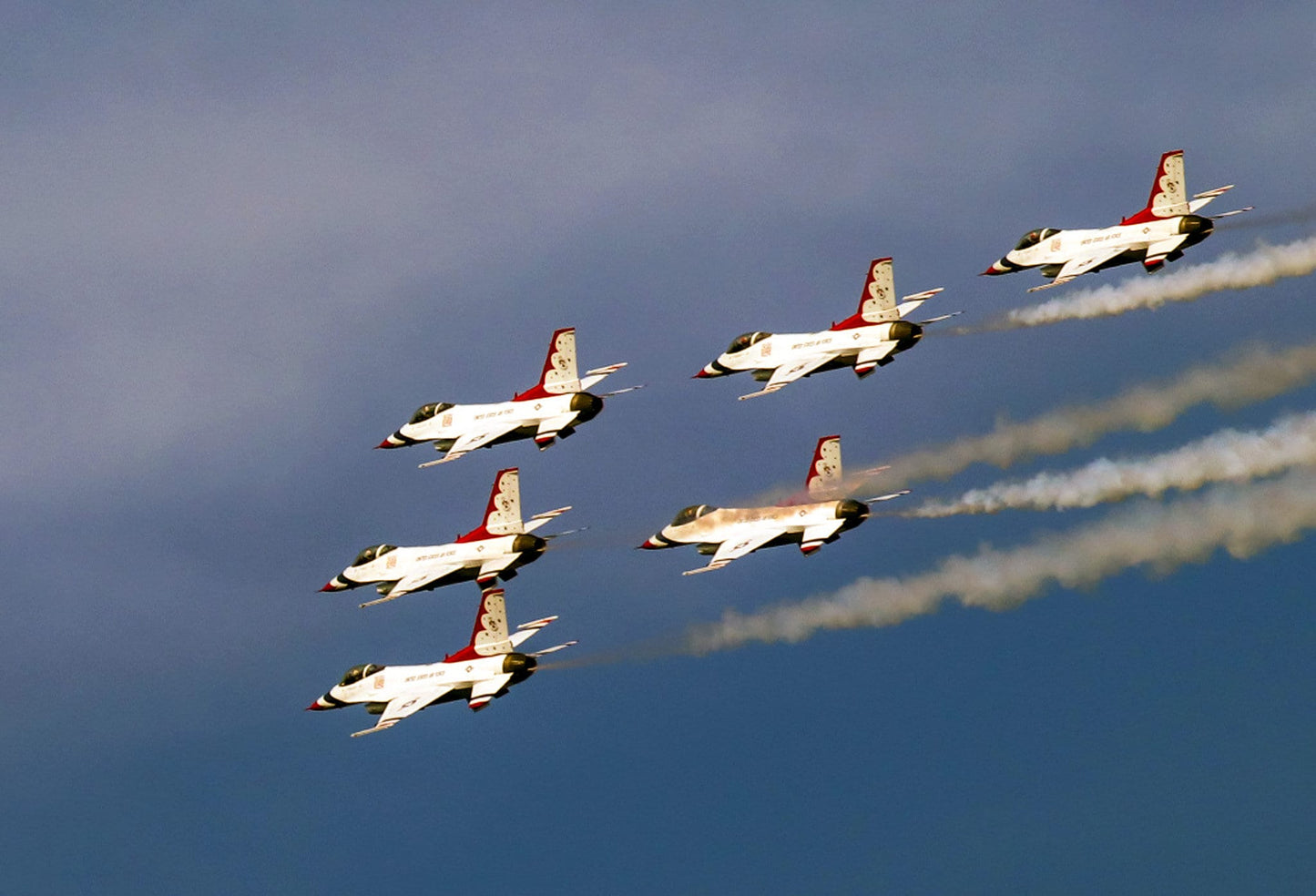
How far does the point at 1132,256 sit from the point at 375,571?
34.9 meters

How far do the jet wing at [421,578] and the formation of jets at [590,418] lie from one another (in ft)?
0.18

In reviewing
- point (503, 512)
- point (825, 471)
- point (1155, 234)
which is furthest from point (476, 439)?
point (1155, 234)

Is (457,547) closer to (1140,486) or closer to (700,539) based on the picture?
(700,539)

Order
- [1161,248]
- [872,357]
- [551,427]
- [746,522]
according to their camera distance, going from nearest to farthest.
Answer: [1161,248] < [872,357] < [746,522] < [551,427]

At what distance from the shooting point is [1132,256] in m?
90.2

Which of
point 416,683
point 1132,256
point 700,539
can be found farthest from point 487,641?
point 1132,256

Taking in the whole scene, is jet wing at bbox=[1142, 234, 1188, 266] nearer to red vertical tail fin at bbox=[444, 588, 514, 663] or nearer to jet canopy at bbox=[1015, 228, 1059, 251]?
jet canopy at bbox=[1015, 228, 1059, 251]

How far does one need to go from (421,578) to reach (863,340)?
21.6 meters

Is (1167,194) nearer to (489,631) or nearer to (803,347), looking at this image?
(803,347)

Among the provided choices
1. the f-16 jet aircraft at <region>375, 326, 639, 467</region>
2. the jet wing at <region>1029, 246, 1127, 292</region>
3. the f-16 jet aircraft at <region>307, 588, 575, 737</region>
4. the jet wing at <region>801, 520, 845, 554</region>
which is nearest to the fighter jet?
the jet wing at <region>1029, 246, 1127, 292</region>

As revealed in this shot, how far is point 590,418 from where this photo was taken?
93.4 meters

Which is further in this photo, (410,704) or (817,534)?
(410,704)

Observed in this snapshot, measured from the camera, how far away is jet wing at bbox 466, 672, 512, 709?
92125 mm

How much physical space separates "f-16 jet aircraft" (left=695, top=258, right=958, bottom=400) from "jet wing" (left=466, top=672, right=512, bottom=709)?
1557 centimetres
